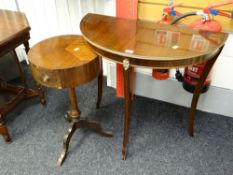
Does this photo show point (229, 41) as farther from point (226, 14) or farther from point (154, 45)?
point (154, 45)

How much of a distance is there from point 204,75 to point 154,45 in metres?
0.41

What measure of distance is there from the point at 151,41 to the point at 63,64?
1.54 ft

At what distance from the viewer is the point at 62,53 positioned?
1369mm

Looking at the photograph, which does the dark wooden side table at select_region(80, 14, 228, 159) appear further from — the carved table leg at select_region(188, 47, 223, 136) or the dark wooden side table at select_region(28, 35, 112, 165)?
the dark wooden side table at select_region(28, 35, 112, 165)

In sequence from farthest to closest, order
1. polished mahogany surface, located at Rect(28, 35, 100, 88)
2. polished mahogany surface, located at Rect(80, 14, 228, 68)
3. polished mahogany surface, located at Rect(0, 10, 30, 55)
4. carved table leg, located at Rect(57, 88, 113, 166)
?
carved table leg, located at Rect(57, 88, 113, 166) < polished mahogany surface, located at Rect(0, 10, 30, 55) < polished mahogany surface, located at Rect(28, 35, 100, 88) < polished mahogany surface, located at Rect(80, 14, 228, 68)

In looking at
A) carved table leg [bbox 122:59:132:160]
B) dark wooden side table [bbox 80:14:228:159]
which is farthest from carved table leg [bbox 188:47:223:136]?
carved table leg [bbox 122:59:132:160]

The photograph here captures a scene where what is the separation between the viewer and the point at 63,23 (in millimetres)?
2102

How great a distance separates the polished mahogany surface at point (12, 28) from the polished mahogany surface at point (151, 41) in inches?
16.6

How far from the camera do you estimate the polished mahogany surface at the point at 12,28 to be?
1.43 meters

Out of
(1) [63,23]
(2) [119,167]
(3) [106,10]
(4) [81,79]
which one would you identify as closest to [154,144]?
(2) [119,167]

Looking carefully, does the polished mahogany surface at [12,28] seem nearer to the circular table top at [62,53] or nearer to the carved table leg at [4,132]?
the circular table top at [62,53]

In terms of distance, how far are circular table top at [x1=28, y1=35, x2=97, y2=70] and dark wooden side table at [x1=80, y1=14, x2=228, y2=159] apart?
0.40ft

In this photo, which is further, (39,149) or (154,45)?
(39,149)

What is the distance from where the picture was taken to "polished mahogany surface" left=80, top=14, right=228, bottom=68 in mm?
1094
